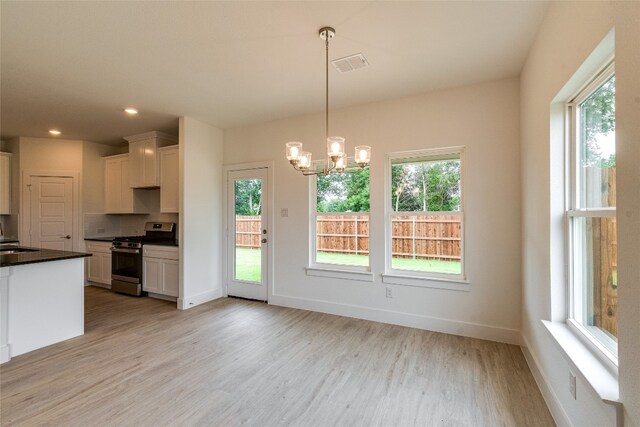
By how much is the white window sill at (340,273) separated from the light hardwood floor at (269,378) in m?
0.56

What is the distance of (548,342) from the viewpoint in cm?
203

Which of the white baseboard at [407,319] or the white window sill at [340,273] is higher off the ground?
the white window sill at [340,273]

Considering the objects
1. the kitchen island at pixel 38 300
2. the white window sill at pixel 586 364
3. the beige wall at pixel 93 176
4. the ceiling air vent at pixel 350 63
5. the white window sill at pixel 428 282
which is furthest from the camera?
the beige wall at pixel 93 176

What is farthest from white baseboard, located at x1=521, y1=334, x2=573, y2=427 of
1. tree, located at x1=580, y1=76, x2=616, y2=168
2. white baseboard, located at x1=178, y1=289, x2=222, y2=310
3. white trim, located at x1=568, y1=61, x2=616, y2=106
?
white baseboard, located at x1=178, y1=289, x2=222, y2=310

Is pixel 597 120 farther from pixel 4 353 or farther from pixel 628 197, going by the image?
pixel 4 353

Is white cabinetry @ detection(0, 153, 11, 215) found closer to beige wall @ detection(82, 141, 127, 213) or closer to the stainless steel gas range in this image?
beige wall @ detection(82, 141, 127, 213)

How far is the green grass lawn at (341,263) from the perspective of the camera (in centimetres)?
331

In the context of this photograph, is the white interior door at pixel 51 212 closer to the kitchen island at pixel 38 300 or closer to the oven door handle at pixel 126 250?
the oven door handle at pixel 126 250

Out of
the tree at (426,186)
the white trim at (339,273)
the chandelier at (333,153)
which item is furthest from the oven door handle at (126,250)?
the tree at (426,186)

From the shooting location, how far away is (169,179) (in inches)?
180

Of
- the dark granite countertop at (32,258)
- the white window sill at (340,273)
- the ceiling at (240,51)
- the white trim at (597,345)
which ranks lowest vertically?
the white window sill at (340,273)

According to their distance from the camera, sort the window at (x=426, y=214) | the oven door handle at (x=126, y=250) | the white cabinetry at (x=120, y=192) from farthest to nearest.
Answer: the white cabinetry at (x=120, y=192) → the oven door handle at (x=126, y=250) → the window at (x=426, y=214)

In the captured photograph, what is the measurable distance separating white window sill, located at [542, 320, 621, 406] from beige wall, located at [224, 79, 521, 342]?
3.73ft

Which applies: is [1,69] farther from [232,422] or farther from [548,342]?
[548,342]
